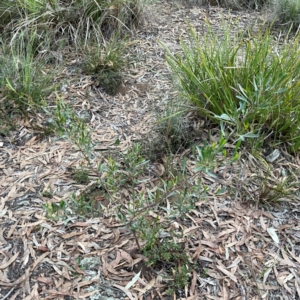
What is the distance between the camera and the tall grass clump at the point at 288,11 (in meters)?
3.98

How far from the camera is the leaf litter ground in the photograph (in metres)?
1.89

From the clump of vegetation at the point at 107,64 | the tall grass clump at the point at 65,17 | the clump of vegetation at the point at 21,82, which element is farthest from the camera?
the tall grass clump at the point at 65,17

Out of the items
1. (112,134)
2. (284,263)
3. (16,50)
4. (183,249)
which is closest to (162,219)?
(183,249)

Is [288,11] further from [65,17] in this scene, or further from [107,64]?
[65,17]

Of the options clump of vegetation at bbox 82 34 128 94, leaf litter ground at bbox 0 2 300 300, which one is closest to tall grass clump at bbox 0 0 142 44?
clump of vegetation at bbox 82 34 128 94

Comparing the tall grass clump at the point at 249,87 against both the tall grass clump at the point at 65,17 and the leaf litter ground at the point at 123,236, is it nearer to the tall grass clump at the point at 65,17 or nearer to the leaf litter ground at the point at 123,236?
the leaf litter ground at the point at 123,236

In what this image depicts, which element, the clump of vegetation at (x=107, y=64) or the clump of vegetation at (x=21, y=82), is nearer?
the clump of vegetation at (x=21, y=82)

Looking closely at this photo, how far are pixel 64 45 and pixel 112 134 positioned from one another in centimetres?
122

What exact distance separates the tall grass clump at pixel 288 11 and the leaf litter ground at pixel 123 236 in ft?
7.01

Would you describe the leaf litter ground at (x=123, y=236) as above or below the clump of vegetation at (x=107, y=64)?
below

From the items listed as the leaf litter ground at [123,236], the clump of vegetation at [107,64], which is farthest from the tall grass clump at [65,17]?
the leaf litter ground at [123,236]

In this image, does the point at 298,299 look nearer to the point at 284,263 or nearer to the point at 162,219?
the point at 284,263

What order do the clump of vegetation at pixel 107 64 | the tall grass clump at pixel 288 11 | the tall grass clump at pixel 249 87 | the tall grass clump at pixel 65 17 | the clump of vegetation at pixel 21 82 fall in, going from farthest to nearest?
the tall grass clump at pixel 288 11 < the tall grass clump at pixel 65 17 < the clump of vegetation at pixel 107 64 < the clump of vegetation at pixel 21 82 < the tall grass clump at pixel 249 87

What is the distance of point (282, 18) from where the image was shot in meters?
4.09
